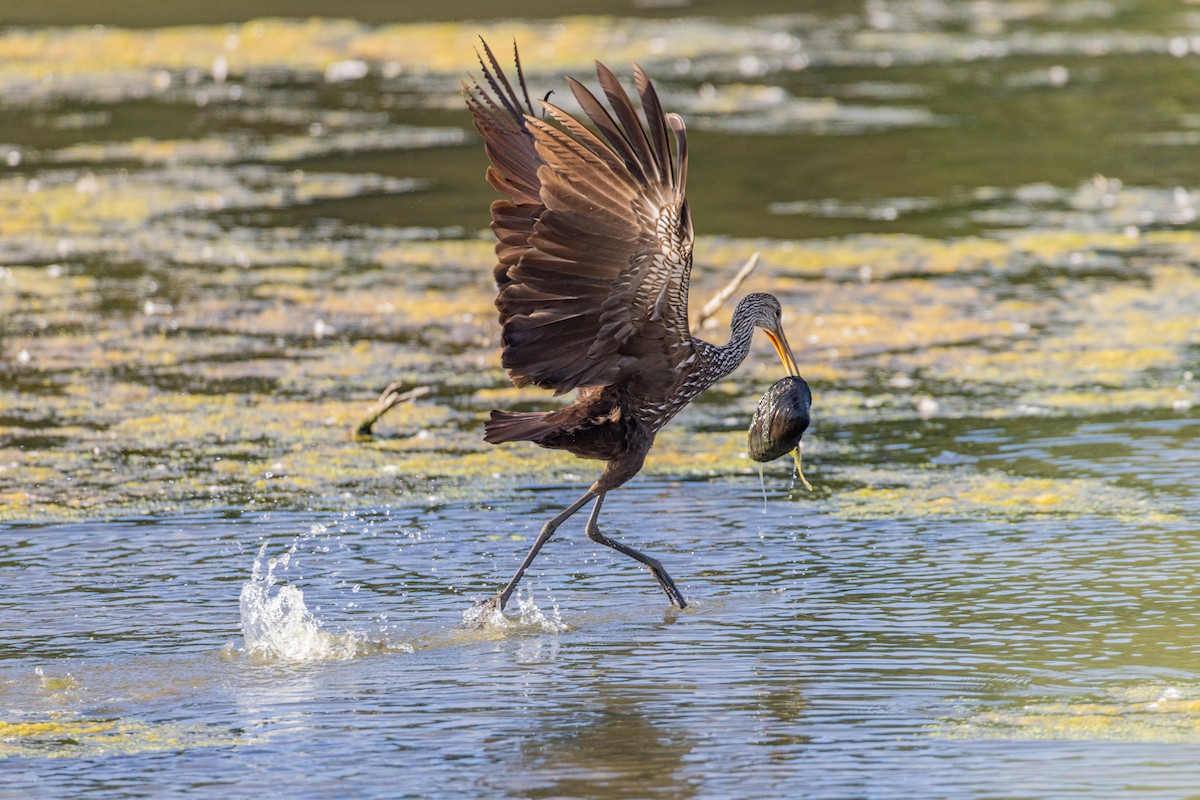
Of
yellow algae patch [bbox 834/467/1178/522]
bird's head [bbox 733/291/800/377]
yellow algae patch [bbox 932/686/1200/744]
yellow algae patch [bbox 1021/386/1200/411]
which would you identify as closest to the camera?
yellow algae patch [bbox 932/686/1200/744]

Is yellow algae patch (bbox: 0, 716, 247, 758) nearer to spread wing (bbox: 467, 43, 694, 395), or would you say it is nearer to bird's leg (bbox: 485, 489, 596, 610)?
bird's leg (bbox: 485, 489, 596, 610)

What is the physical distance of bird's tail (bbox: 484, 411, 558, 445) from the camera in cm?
665

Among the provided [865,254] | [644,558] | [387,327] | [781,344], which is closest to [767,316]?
[781,344]

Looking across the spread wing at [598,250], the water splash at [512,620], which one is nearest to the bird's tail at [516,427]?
the spread wing at [598,250]

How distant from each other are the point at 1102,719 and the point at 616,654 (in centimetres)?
167

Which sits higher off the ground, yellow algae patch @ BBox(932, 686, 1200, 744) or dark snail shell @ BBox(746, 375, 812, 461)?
dark snail shell @ BBox(746, 375, 812, 461)

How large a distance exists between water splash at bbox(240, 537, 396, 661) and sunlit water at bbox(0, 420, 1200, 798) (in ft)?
0.03

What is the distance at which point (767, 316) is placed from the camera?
24.3ft

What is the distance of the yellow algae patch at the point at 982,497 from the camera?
7.93m

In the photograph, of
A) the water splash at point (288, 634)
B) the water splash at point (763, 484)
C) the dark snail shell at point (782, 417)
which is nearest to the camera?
the water splash at point (288, 634)

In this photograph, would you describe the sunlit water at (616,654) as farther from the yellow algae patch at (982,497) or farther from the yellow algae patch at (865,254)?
the yellow algae patch at (865,254)

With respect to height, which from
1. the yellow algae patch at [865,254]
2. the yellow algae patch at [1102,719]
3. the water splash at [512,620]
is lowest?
the yellow algae patch at [1102,719]

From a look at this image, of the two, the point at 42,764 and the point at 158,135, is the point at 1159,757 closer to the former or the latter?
the point at 42,764

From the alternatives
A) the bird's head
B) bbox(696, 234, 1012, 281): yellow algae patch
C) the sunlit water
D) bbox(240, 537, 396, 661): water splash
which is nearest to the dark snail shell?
the bird's head
